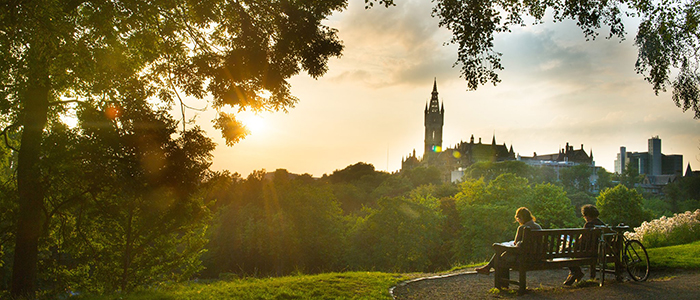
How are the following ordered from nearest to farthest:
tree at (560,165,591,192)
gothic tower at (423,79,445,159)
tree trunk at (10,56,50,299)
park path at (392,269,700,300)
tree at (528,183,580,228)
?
park path at (392,269,700,300) → tree trunk at (10,56,50,299) → tree at (528,183,580,228) → tree at (560,165,591,192) → gothic tower at (423,79,445,159)

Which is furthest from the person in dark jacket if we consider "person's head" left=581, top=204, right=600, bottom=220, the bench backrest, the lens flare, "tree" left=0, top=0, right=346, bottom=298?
the lens flare

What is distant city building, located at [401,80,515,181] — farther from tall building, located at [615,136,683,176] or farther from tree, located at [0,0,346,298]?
tree, located at [0,0,346,298]

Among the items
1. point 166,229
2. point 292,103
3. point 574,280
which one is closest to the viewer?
point 574,280

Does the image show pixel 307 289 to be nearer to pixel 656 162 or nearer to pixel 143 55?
pixel 143 55

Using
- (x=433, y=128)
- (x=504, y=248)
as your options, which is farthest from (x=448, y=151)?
(x=504, y=248)

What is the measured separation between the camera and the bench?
28.7ft

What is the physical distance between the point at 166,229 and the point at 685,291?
648 inches

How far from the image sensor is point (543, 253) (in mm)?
8953

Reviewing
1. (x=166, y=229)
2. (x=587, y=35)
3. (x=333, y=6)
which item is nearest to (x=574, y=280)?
(x=587, y=35)

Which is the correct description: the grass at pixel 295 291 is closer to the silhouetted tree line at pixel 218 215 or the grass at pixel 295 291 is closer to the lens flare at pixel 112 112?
the silhouetted tree line at pixel 218 215

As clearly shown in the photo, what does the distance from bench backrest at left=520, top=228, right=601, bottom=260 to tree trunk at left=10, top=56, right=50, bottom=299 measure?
11.6 metres

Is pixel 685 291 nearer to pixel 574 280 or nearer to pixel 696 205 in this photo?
pixel 574 280

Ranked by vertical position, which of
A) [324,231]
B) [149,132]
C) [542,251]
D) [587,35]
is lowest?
[324,231]

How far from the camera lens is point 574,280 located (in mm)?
9578
